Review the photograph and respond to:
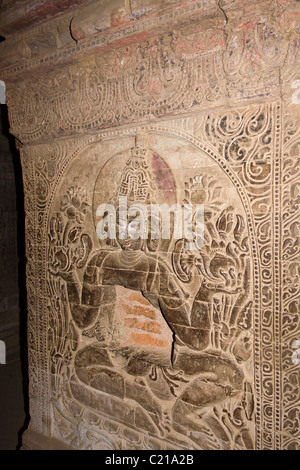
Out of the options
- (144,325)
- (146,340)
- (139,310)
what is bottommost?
(146,340)

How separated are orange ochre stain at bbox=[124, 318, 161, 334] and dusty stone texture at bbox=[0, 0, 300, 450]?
1 cm

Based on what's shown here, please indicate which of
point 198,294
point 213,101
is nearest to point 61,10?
point 213,101

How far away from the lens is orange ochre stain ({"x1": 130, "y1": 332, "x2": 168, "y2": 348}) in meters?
2.47

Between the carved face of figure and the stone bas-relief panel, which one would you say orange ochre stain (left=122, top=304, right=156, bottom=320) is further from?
the carved face of figure

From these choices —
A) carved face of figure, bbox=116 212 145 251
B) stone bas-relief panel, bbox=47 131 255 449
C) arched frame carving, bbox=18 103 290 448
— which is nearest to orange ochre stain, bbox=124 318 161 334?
stone bas-relief panel, bbox=47 131 255 449

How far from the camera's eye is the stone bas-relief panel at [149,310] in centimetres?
204

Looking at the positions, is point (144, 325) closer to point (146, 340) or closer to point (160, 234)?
point (146, 340)

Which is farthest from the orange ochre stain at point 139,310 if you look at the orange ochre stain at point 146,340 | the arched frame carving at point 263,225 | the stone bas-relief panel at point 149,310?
the arched frame carving at point 263,225

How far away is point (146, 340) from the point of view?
8.31ft

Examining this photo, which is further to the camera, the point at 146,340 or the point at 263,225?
the point at 146,340

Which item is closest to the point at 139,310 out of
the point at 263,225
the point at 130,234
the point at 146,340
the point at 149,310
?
the point at 149,310

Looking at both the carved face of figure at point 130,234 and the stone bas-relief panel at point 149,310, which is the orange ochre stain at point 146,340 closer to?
the stone bas-relief panel at point 149,310

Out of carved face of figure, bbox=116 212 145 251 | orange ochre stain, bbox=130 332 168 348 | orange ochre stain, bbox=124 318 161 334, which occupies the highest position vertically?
carved face of figure, bbox=116 212 145 251

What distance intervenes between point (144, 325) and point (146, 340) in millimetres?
115
